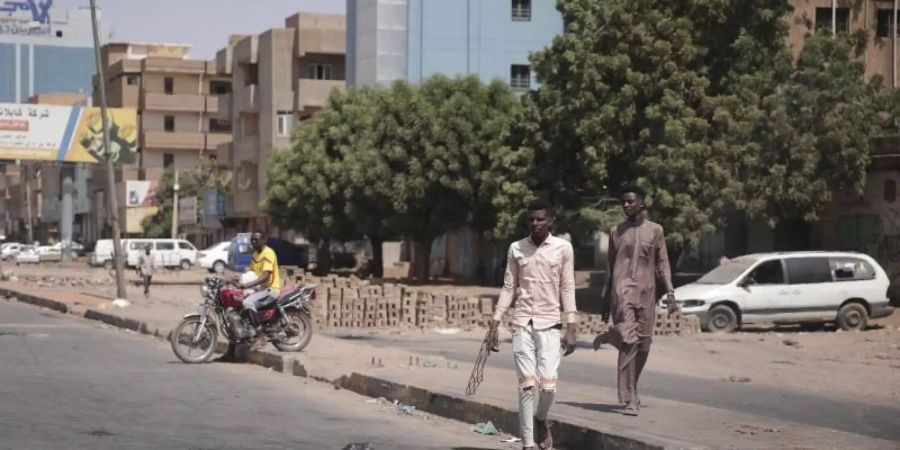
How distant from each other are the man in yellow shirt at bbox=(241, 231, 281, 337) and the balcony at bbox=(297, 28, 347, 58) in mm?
60624

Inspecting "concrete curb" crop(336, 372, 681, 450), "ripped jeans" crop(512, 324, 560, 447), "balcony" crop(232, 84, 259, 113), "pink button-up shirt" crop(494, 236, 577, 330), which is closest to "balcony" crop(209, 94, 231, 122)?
"balcony" crop(232, 84, 259, 113)

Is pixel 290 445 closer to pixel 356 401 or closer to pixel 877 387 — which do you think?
pixel 356 401

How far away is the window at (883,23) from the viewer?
57.4m

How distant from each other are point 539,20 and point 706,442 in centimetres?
5757

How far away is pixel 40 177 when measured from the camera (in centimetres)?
13988

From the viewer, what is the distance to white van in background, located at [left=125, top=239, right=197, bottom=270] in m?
74.1

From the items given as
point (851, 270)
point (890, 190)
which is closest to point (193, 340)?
point (851, 270)

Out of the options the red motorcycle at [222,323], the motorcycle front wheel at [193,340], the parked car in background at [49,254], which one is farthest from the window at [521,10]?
the motorcycle front wheel at [193,340]

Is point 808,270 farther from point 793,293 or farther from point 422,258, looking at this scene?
point 422,258

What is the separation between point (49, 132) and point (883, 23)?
4090cm

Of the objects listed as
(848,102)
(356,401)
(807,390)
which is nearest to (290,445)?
(356,401)

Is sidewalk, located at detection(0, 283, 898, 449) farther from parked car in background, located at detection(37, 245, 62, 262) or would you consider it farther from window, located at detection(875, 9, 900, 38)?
parked car in background, located at detection(37, 245, 62, 262)

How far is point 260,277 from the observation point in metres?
19.1

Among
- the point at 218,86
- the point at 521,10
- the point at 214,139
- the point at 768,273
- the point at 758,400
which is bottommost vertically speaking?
the point at 758,400
